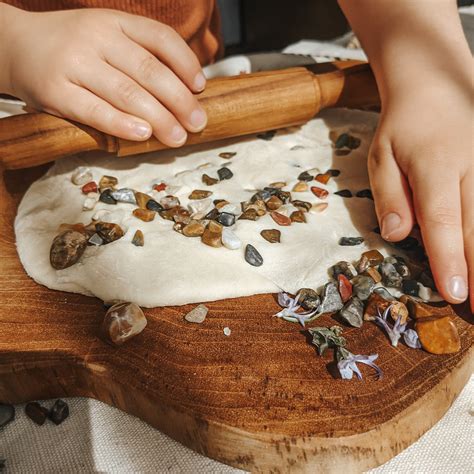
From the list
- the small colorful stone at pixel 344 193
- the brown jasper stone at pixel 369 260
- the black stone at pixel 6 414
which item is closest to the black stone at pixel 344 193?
the small colorful stone at pixel 344 193

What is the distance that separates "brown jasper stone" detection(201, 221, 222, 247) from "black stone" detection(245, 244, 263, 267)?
1.4 inches

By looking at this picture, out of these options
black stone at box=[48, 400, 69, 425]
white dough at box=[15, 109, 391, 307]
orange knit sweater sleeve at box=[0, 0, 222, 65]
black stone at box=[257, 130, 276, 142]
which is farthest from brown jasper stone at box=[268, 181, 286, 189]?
orange knit sweater sleeve at box=[0, 0, 222, 65]

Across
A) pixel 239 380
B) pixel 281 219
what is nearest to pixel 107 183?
pixel 281 219

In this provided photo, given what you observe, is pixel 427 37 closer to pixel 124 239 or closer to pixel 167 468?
pixel 124 239

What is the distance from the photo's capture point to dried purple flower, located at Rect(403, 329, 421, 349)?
0.47 m

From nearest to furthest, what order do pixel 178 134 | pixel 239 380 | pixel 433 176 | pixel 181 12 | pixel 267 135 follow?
pixel 239 380, pixel 433 176, pixel 178 134, pixel 267 135, pixel 181 12

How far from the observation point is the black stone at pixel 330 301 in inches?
19.9

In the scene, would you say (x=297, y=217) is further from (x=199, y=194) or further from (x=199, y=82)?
(x=199, y=82)

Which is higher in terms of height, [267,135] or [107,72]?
[107,72]

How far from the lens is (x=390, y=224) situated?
0.55 m

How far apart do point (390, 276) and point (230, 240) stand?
0.17 metres

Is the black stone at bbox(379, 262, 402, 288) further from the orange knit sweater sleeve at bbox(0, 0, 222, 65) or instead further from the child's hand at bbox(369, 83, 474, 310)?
the orange knit sweater sleeve at bbox(0, 0, 222, 65)

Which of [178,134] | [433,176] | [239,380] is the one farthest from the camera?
[178,134]

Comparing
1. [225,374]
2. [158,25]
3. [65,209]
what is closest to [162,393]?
[225,374]
